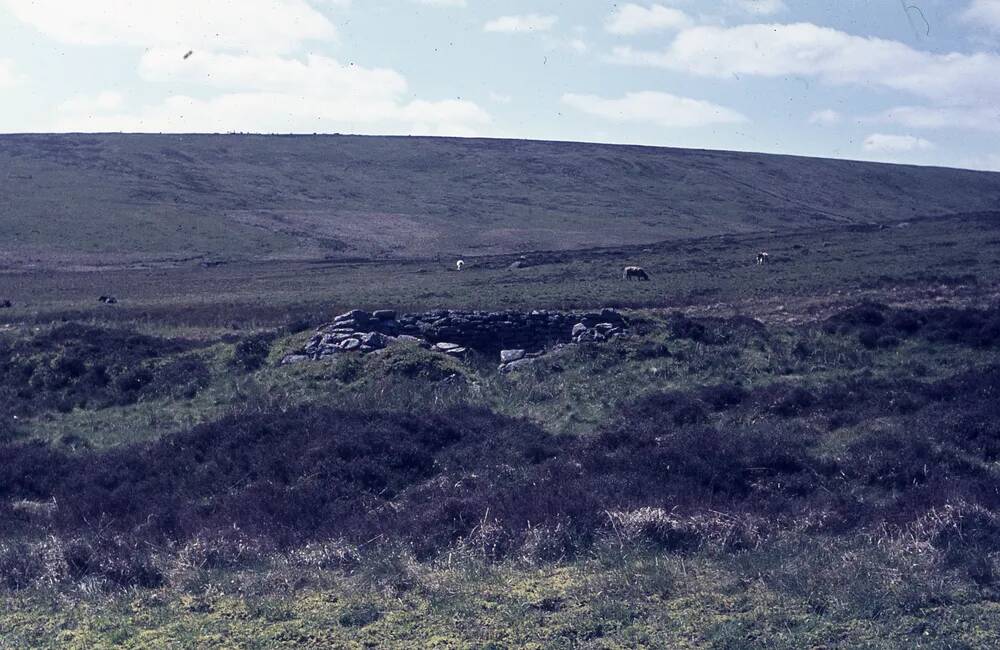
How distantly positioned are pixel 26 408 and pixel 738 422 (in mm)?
14683

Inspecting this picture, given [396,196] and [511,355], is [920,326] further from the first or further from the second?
[396,196]

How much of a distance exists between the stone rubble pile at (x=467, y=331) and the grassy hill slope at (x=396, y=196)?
47.8m

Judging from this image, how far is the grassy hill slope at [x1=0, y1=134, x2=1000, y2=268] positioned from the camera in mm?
75000

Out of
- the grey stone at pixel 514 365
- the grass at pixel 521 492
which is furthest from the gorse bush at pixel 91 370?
the grey stone at pixel 514 365

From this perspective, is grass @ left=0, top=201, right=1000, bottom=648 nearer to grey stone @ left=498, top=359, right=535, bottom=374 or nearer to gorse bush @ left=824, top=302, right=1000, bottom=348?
gorse bush @ left=824, top=302, right=1000, bottom=348

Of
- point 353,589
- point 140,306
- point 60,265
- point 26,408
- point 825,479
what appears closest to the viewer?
point 353,589

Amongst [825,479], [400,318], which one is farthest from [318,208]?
[825,479]

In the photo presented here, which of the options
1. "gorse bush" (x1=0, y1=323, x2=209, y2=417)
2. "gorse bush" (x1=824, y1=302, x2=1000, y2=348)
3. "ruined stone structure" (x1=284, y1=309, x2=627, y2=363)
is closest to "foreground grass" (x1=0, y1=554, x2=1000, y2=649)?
"gorse bush" (x1=0, y1=323, x2=209, y2=417)

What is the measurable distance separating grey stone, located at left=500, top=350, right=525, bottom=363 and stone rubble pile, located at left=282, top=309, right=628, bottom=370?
0.03 metres

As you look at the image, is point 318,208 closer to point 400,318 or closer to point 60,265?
point 60,265

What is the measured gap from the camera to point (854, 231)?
71.5 meters

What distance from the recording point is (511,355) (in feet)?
70.1

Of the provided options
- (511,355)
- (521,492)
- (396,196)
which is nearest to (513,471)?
(521,492)

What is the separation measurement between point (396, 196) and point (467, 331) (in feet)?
258
